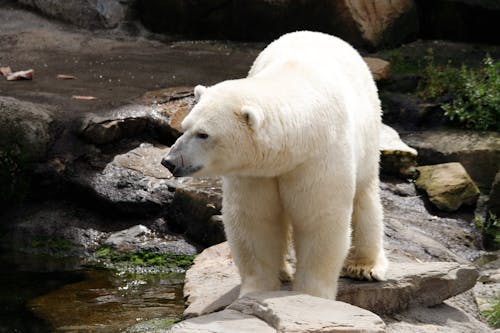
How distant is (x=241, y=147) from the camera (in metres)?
4.94

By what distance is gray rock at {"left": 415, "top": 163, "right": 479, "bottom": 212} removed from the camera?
31.6 ft

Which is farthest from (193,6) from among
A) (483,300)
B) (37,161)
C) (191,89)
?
(483,300)

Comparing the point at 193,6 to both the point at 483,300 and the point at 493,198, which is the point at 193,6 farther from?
the point at 483,300

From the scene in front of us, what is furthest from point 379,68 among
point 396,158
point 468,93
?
point 396,158

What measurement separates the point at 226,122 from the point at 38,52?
26.2 feet

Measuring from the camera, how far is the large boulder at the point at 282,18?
512 inches

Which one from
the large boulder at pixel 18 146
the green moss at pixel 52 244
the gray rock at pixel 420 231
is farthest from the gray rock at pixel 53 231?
the gray rock at pixel 420 231

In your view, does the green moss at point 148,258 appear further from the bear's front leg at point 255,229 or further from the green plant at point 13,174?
the bear's front leg at point 255,229

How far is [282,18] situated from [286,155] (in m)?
8.56

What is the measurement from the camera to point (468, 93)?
35.6 ft

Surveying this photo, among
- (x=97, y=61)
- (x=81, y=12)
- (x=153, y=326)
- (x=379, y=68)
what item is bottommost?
(x=153, y=326)

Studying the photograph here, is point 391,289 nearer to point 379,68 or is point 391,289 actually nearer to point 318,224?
point 318,224

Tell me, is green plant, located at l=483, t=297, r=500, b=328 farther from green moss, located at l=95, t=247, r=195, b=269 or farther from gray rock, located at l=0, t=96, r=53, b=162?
Result: gray rock, located at l=0, t=96, r=53, b=162

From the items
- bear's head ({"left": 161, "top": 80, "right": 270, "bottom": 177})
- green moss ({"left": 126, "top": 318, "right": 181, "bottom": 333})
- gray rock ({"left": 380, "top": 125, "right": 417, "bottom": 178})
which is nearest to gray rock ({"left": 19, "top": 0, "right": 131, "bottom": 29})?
gray rock ({"left": 380, "top": 125, "right": 417, "bottom": 178})
